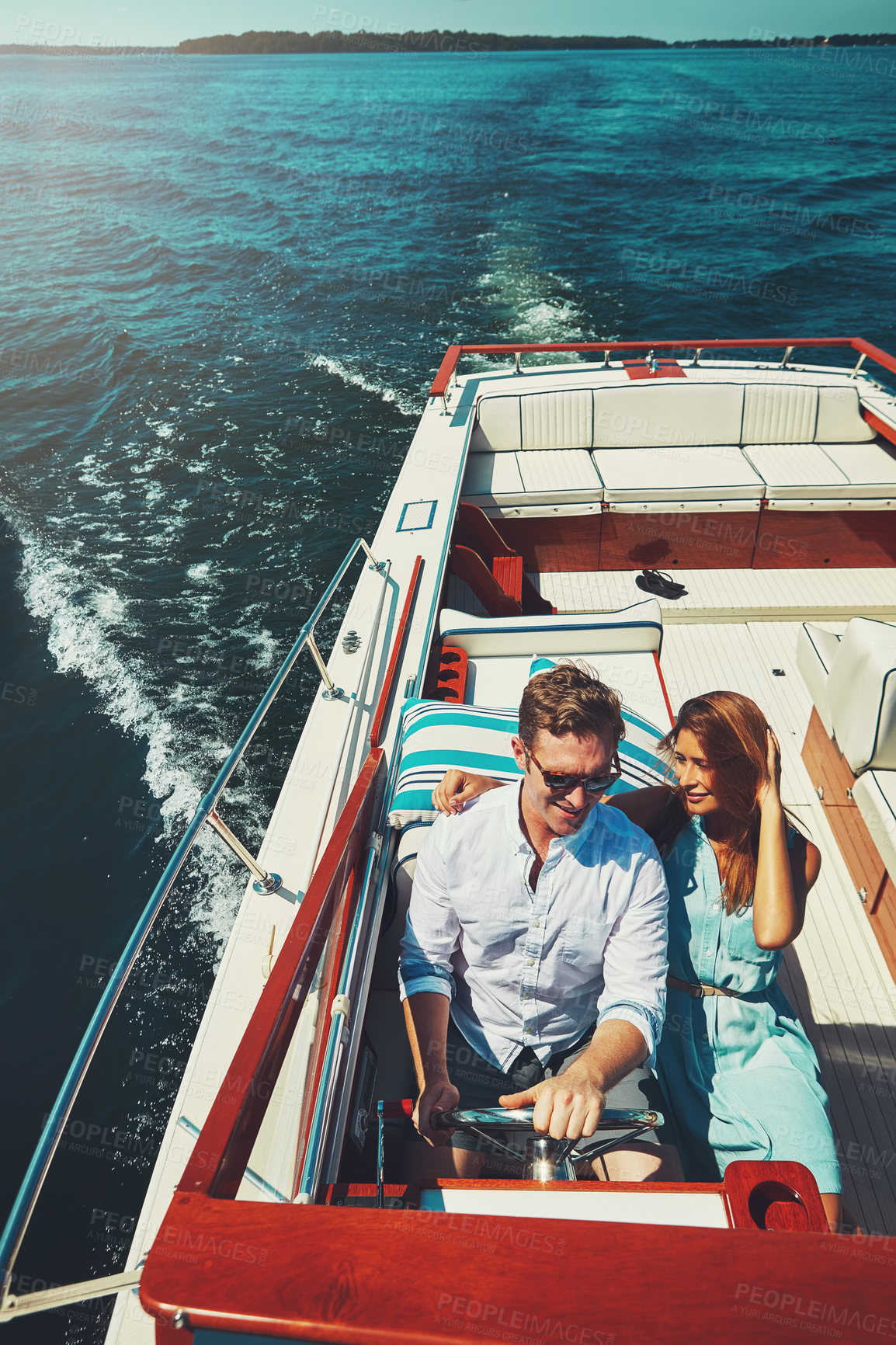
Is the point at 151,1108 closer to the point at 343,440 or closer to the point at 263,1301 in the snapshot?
the point at 263,1301

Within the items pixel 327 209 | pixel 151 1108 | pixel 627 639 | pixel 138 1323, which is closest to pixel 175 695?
pixel 151 1108

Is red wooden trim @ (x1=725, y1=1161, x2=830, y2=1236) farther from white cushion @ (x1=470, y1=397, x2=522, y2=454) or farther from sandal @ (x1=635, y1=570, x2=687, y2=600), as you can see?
white cushion @ (x1=470, y1=397, x2=522, y2=454)

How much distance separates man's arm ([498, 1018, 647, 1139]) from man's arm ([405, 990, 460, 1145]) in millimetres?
152

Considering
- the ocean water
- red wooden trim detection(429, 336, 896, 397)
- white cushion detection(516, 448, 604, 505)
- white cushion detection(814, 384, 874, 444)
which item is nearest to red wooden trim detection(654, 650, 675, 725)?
white cushion detection(516, 448, 604, 505)

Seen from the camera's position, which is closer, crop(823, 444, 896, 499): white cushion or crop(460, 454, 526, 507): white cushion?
crop(823, 444, 896, 499): white cushion

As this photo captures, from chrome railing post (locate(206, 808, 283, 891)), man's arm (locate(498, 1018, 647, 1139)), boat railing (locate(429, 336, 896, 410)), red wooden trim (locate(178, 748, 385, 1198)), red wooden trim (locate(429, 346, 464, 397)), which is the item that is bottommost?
chrome railing post (locate(206, 808, 283, 891))

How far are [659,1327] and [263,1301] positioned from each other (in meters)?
0.42

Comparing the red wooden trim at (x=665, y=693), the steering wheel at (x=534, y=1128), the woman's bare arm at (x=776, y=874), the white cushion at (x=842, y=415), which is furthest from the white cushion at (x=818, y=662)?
the white cushion at (x=842, y=415)

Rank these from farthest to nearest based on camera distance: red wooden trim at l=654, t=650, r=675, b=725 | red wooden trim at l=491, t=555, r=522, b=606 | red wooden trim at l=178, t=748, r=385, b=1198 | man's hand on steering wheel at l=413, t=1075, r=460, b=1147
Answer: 1. red wooden trim at l=491, t=555, r=522, b=606
2. red wooden trim at l=654, t=650, r=675, b=725
3. man's hand on steering wheel at l=413, t=1075, r=460, b=1147
4. red wooden trim at l=178, t=748, r=385, b=1198

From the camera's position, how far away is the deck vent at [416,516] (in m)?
3.96

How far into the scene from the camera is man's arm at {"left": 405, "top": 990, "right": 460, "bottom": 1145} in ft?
4.56

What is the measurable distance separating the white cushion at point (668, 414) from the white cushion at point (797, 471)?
304mm

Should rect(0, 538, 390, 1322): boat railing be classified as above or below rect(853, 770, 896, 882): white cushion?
above

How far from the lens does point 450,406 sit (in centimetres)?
543
